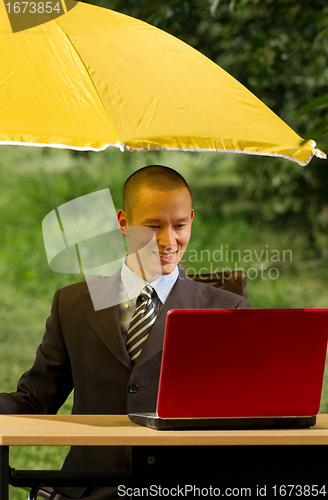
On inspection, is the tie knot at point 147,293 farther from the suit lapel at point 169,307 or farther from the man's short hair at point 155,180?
the man's short hair at point 155,180

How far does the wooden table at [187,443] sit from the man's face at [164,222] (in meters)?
0.62

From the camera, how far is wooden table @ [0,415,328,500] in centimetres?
138

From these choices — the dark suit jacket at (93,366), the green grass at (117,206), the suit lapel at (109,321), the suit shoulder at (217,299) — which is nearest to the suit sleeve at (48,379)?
the dark suit jacket at (93,366)

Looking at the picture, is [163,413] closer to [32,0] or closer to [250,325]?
[250,325]

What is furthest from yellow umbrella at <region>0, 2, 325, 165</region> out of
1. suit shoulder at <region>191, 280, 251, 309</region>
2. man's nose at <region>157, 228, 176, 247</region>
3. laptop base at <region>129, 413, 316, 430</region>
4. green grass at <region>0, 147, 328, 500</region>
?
green grass at <region>0, 147, 328, 500</region>

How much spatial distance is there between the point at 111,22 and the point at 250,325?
1.11 m

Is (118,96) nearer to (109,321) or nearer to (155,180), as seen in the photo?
(155,180)

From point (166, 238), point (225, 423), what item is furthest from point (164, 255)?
point (225, 423)

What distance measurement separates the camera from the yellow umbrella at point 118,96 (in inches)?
62.4

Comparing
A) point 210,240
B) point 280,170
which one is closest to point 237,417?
point 280,170

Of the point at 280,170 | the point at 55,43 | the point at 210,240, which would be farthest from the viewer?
the point at 210,240

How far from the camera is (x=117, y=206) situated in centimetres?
963

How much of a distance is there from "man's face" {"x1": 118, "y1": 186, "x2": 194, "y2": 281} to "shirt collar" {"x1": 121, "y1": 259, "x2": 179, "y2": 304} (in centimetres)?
4

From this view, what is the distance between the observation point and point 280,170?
7.87m
